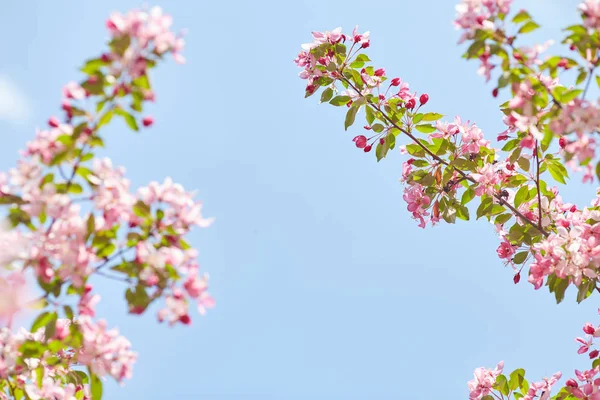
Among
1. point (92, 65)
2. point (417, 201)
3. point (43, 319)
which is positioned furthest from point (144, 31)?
point (417, 201)

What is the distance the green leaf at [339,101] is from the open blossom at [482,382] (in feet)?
8.19

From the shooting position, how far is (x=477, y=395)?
177 inches

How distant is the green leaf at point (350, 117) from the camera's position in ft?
16.2

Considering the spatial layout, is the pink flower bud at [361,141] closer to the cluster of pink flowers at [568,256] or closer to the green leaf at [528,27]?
the cluster of pink flowers at [568,256]

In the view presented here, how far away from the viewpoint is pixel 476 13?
10.2 feet

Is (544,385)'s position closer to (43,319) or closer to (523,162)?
(523,162)

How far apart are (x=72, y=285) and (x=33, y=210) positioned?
446 millimetres

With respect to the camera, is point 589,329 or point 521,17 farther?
point 589,329

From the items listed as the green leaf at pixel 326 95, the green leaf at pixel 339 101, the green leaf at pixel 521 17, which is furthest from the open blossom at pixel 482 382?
the green leaf at pixel 521 17

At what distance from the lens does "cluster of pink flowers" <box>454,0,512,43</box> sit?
3102 mm

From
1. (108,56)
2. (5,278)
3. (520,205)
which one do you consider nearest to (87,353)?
(5,278)

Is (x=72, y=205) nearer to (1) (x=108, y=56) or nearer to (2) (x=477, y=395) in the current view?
(1) (x=108, y=56)

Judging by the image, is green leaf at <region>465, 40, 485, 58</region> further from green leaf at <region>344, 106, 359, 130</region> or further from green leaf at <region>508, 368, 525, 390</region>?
green leaf at <region>508, 368, 525, 390</region>

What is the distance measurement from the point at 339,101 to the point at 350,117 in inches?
7.3
